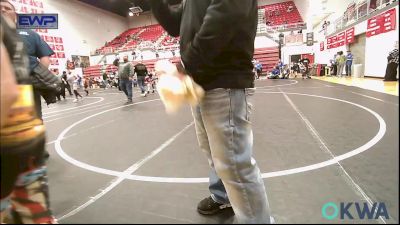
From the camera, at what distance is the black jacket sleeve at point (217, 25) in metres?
1.06

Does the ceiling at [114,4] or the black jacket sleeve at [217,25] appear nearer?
the black jacket sleeve at [217,25]

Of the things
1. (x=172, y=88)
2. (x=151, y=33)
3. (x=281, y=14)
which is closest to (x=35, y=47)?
(x=172, y=88)

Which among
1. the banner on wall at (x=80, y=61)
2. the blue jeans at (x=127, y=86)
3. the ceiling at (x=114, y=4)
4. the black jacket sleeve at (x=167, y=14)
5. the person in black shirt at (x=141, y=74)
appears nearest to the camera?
the black jacket sleeve at (x=167, y=14)

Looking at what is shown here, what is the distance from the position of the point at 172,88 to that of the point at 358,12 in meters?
16.7

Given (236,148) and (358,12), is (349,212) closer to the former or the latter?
(236,148)

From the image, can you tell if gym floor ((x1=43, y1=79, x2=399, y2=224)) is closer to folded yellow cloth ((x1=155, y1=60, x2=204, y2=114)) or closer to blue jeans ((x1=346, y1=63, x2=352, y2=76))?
folded yellow cloth ((x1=155, y1=60, x2=204, y2=114))

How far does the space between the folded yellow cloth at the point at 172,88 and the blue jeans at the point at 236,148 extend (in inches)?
5.7

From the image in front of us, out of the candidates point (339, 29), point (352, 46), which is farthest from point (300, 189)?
point (339, 29)

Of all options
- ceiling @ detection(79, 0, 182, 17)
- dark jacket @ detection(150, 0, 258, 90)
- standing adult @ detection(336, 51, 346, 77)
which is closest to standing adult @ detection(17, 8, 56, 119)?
dark jacket @ detection(150, 0, 258, 90)

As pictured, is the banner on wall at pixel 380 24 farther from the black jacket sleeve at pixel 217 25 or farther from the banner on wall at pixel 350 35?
the black jacket sleeve at pixel 217 25

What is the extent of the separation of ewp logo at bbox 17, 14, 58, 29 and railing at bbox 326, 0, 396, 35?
1137 centimetres

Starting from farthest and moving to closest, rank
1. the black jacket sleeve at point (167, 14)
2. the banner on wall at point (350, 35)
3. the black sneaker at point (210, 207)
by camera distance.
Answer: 1. the banner on wall at point (350, 35)
2. the black sneaker at point (210, 207)
3. the black jacket sleeve at point (167, 14)

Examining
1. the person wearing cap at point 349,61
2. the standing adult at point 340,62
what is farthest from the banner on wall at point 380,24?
the standing adult at point 340,62

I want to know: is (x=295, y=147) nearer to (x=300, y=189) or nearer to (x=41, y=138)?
(x=300, y=189)
